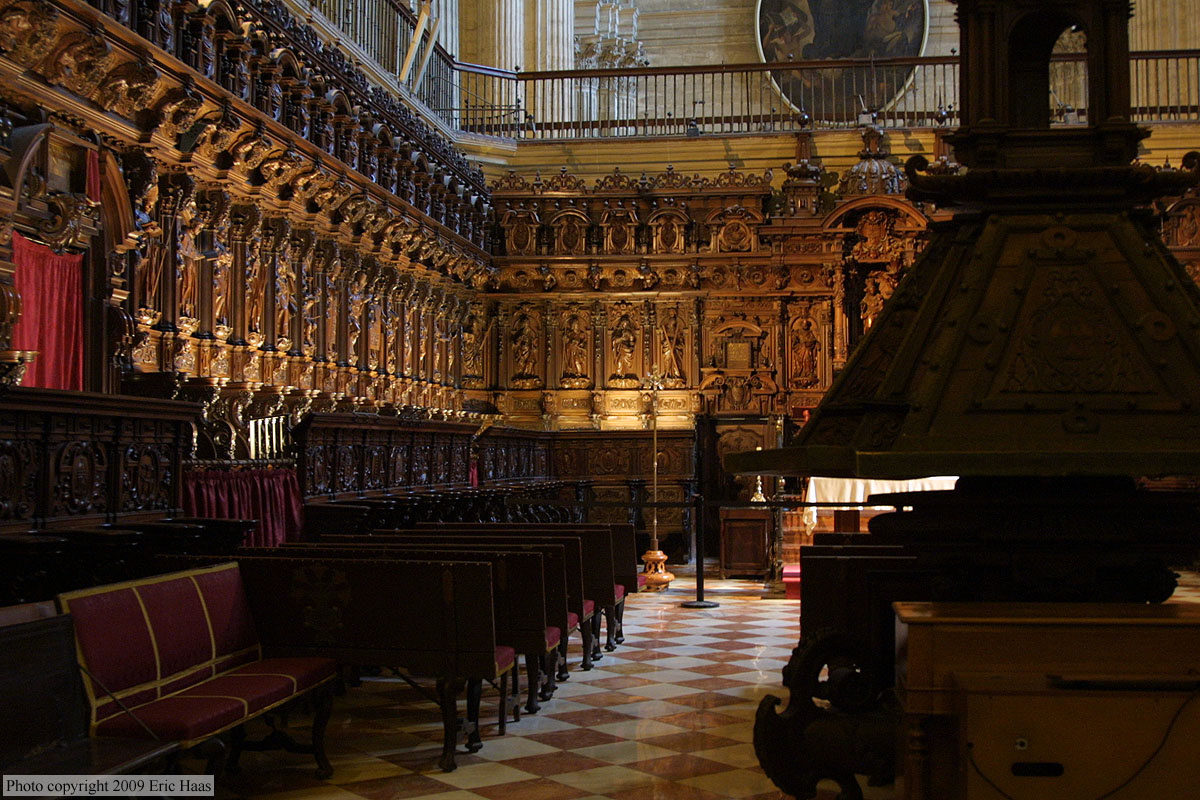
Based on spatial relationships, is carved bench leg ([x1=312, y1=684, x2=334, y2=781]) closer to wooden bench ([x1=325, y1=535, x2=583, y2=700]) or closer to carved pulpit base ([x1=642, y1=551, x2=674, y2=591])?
wooden bench ([x1=325, y1=535, x2=583, y2=700])

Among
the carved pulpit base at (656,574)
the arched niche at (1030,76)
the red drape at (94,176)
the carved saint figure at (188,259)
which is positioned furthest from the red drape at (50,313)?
the carved pulpit base at (656,574)

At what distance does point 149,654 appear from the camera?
3844 mm

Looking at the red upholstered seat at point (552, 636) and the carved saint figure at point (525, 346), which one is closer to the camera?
the red upholstered seat at point (552, 636)

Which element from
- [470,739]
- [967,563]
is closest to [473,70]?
[470,739]

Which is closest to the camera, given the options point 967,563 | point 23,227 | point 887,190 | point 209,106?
point 967,563

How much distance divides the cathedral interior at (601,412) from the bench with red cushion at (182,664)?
0.08 ft

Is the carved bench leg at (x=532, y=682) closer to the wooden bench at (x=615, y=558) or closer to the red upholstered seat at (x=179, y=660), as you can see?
the red upholstered seat at (x=179, y=660)

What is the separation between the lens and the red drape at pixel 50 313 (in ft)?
21.3

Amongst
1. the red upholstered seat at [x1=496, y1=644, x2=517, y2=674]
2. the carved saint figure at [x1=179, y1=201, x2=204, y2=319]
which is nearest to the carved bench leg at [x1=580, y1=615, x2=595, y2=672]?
the red upholstered seat at [x1=496, y1=644, x2=517, y2=674]

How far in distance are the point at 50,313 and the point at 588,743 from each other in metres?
4.10

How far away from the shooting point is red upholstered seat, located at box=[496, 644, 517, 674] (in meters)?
4.92

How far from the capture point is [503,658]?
5008 millimetres

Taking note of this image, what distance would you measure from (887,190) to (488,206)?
5362mm

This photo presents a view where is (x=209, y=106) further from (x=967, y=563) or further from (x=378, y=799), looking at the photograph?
(x=967, y=563)
